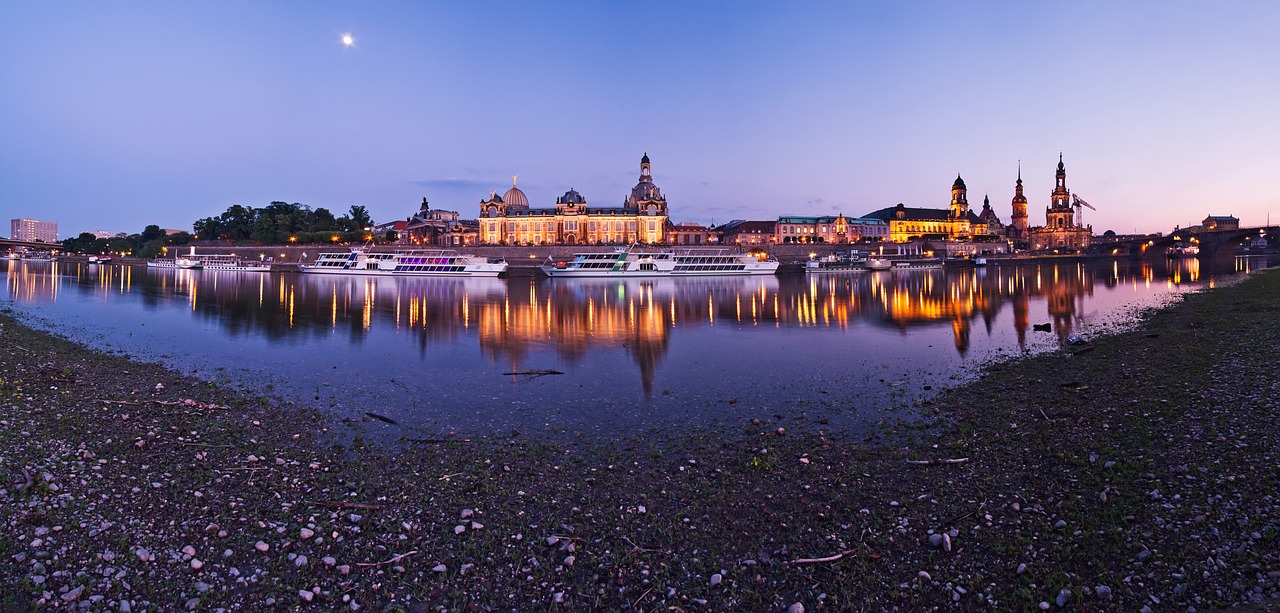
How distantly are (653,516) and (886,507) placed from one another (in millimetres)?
2969

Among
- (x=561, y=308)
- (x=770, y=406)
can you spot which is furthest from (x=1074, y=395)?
(x=561, y=308)

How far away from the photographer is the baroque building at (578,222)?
141 m

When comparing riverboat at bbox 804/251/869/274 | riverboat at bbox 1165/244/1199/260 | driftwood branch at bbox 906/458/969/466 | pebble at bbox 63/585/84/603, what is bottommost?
pebble at bbox 63/585/84/603

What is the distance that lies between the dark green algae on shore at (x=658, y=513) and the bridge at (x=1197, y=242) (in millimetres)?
172851

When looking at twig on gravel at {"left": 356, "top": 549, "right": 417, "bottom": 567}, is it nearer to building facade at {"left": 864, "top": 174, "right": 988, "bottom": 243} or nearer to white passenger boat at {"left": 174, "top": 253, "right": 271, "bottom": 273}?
white passenger boat at {"left": 174, "top": 253, "right": 271, "bottom": 273}

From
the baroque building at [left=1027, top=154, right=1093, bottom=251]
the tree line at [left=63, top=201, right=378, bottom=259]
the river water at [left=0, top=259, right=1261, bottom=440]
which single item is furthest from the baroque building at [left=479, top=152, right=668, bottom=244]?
the baroque building at [left=1027, top=154, right=1093, bottom=251]

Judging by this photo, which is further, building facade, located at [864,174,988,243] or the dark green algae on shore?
building facade, located at [864,174,988,243]

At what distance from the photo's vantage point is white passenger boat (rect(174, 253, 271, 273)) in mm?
107250

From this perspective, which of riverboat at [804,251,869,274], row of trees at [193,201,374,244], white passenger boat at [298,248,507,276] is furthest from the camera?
row of trees at [193,201,374,244]

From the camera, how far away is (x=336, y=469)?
29.9ft

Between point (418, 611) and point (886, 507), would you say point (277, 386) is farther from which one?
point (886, 507)

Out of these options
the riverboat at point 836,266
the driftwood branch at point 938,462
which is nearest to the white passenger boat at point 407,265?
the riverboat at point 836,266

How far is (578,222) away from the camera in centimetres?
14162

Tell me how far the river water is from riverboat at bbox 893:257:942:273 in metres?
71.1
